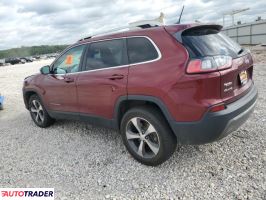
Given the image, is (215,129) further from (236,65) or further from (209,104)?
(236,65)

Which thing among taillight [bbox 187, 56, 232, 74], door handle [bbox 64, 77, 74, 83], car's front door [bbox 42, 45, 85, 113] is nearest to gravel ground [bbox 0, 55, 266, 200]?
car's front door [bbox 42, 45, 85, 113]

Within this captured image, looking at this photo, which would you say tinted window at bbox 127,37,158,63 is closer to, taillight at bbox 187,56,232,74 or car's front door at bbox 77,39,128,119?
car's front door at bbox 77,39,128,119

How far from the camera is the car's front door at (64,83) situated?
15.4ft

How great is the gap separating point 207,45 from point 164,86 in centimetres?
71

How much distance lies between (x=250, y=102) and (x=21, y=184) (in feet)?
10.5

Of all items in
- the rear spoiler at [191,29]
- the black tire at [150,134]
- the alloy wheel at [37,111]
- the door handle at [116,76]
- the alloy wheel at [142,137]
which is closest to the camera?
the rear spoiler at [191,29]

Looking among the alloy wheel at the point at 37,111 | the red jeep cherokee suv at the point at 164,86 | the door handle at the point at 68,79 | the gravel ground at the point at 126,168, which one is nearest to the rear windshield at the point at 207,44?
the red jeep cherokee suv at the point at 164,86

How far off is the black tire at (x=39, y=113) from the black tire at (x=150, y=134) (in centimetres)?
246

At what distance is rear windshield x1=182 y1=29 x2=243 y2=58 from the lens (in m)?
3.16

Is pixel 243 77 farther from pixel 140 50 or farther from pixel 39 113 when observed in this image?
pixel 39 113

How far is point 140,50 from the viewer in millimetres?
3621

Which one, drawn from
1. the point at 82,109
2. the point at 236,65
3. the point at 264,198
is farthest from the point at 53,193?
the point at 236,65

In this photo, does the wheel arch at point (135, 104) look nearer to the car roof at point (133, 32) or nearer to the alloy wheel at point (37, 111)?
the car roof at point (133, 32)

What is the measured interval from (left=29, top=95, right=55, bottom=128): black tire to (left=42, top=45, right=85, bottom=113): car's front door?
337mm
